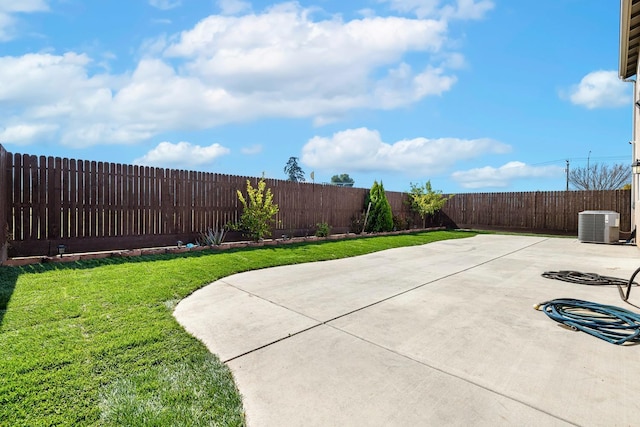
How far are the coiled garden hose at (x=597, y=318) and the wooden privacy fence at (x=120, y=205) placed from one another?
6.81 metres

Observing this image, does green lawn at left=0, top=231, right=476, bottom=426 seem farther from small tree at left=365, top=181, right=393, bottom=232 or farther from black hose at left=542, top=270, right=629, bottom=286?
small tree at left=365, top=181, right=393, bottom=232

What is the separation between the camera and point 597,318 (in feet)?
9.52

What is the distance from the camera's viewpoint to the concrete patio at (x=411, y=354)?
1578 millimetres

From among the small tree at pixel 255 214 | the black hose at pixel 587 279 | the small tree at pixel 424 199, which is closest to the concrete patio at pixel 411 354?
the black hose at pixel 587 279

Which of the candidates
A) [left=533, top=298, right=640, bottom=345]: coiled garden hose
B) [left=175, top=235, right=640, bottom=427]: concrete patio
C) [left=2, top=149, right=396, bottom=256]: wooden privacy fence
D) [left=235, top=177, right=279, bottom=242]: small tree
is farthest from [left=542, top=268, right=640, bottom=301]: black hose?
[left=2, top=149, right=396, bottom=256]: wooden privacy fence

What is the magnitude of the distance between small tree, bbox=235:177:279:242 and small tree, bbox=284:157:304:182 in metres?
35.8

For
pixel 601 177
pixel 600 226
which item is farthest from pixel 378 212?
pixel 601 177

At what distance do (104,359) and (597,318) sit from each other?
13.7 ft

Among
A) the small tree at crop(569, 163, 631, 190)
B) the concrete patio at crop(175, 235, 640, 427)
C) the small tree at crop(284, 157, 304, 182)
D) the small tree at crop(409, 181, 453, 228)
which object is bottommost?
the concrete patio at crop(175, 235, 640, 427)

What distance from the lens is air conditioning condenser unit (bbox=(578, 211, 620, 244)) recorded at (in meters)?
9.47

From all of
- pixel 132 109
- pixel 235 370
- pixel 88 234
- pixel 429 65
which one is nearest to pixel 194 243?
pixel 88 234

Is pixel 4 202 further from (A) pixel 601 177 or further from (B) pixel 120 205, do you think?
(A) pixel 601 177

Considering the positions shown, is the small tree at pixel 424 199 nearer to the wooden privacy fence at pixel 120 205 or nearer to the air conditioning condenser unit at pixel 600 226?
the wooden privacy fence at pixel 120 205

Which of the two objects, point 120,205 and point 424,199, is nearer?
point 120,205
